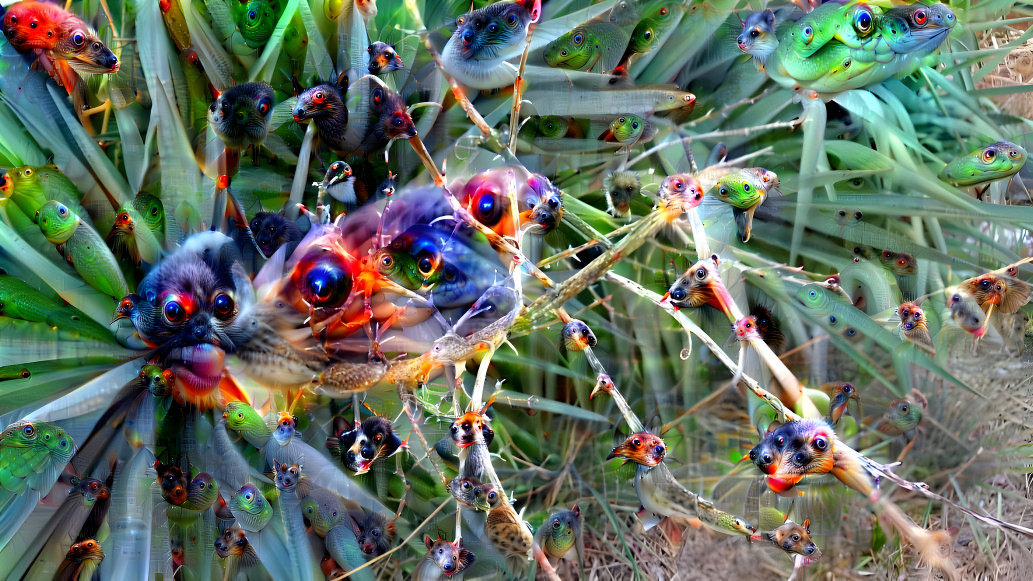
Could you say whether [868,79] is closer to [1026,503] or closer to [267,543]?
[1026,503]

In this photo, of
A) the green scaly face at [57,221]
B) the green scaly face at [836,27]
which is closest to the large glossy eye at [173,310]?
the green scaly face at [57,221]

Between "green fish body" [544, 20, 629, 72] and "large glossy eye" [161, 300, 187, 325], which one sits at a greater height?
"green fish body" [544, 20, 629, 72]

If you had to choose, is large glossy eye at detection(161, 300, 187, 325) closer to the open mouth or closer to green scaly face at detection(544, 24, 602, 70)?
the open mouth

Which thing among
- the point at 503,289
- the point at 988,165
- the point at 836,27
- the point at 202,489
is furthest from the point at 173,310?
the point at 988,165

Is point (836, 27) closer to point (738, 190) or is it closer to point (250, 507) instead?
point (738, 190)

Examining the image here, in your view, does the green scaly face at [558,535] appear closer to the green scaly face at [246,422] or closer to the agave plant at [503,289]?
the agave plant at [503,289]

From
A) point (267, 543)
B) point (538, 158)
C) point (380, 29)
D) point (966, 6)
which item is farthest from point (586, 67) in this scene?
point (267, 543)

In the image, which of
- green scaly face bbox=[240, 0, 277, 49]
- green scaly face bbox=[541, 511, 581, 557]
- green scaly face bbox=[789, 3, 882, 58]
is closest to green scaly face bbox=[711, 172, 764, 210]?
green scaly face bbox=[789, 3, 882, 58]
